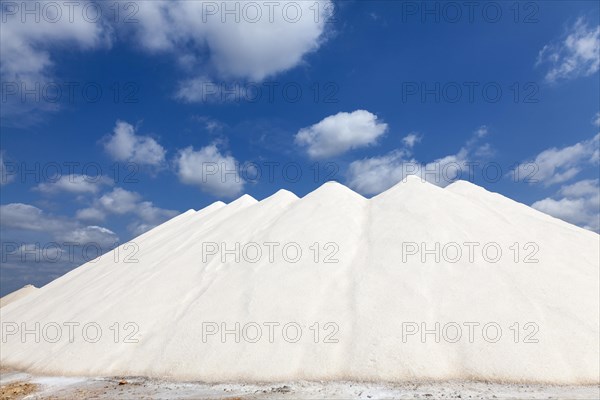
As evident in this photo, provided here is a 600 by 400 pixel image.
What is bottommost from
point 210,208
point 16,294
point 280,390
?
point 16,294

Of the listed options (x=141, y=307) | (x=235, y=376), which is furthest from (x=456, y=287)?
(x=141, y=307)

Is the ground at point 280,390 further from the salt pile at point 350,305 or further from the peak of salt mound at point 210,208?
the peak of salt mound at point 210,208

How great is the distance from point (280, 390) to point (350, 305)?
3266 mm

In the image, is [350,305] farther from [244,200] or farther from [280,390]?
[244,200]

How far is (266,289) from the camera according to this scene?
37.2 ft

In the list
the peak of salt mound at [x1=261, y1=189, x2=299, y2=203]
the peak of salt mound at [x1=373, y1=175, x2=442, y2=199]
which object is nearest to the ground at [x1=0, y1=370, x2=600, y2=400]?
the peak of salt mound at [x1=373, y1=175, x2=442, y2=199]

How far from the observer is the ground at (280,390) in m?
7.25

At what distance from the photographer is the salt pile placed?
8.58m

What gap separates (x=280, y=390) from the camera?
7.73 metres

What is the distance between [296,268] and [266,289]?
1.29 m

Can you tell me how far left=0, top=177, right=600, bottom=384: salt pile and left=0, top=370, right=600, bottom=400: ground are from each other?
328 mm

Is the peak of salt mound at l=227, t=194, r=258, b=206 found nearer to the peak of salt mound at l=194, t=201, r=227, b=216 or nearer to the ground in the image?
the peak of salt mound at l=194, t=201, r=227, b=216

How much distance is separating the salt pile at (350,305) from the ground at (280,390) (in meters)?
0.33

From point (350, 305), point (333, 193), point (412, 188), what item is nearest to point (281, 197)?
point (333, 193)
